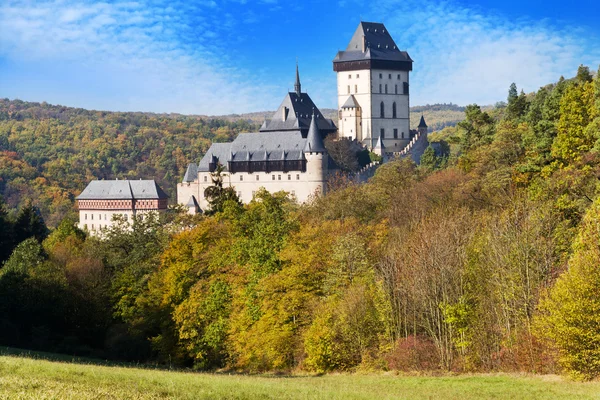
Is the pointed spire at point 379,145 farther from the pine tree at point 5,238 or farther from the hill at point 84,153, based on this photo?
the pine tree at point 5,238

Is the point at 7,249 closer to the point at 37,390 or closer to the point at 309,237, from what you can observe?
the point at 309,237

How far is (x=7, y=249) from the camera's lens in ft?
188

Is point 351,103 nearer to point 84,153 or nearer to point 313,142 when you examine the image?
point 313,142

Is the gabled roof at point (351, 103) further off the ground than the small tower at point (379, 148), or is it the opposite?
the gabled roof at point (351, 103)

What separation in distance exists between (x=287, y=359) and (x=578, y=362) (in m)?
12.8

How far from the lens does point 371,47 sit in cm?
9494

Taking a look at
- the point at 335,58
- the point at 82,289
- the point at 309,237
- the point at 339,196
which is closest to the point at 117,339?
the point at 82,289

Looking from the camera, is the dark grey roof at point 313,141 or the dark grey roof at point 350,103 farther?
the dark grey roof at point 350,103

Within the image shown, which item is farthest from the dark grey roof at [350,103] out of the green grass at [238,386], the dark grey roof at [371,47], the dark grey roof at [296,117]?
the green grass at [238,386]

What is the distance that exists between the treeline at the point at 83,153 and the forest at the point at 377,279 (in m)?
65.2

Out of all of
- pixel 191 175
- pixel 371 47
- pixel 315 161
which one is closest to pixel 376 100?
pixel 371 47

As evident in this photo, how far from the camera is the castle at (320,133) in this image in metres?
81.7

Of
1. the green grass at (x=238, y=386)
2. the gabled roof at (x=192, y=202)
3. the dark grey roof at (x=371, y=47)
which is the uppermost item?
the dark grey roof at (x=371, y=47)

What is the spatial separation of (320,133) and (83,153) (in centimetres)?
7333
